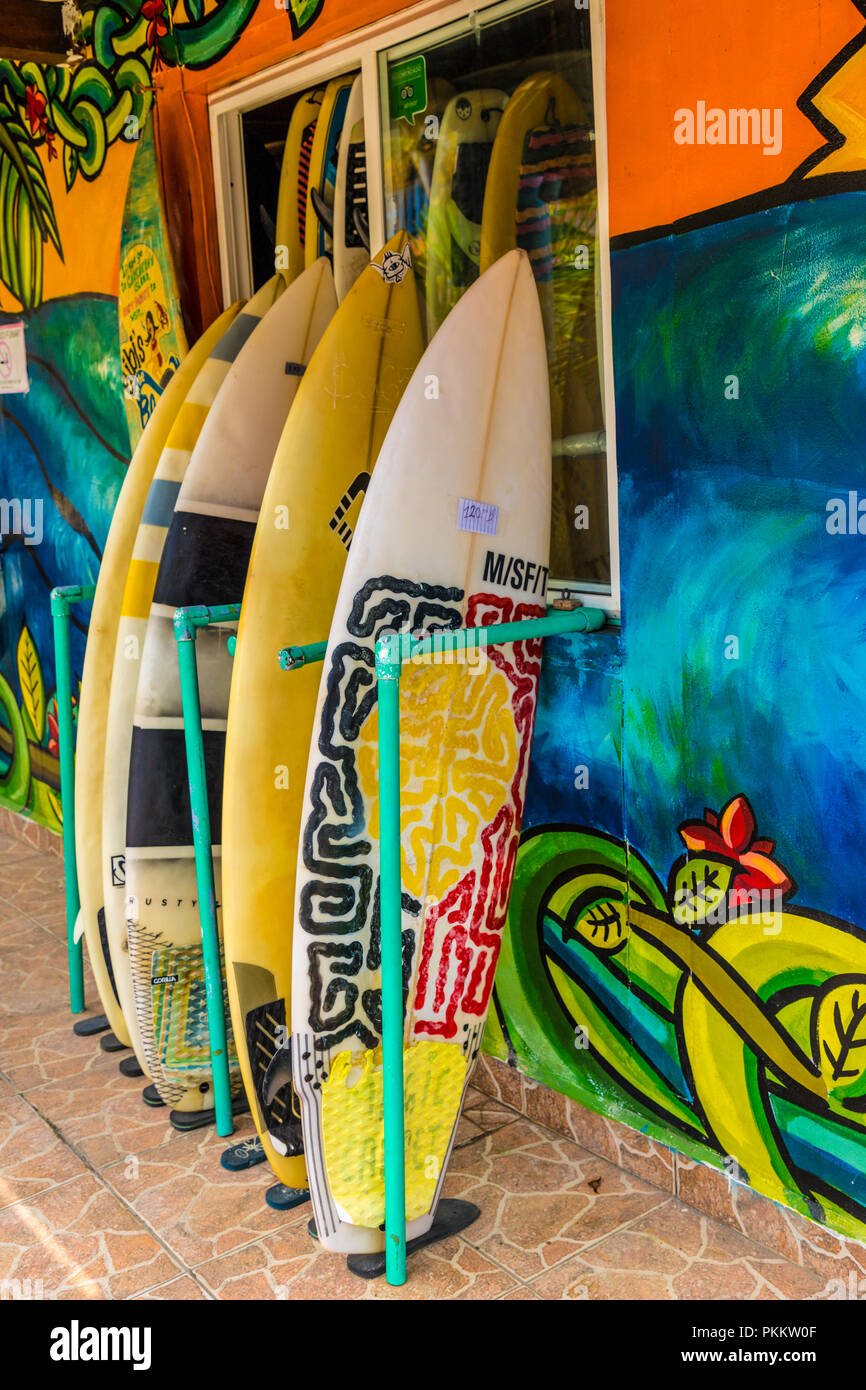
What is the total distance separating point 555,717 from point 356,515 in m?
0.58

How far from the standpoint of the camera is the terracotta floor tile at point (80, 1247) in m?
2.02

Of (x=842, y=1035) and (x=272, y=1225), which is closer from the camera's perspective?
(x=842, y=1035)

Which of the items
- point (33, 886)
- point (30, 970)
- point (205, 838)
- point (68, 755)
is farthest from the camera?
point (33, 886)

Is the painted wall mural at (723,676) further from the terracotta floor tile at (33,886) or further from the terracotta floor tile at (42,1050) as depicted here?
the terracotta floor tile at (33,886)

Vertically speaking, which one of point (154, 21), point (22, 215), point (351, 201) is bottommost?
point (351, 201)

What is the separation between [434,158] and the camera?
2416 mm

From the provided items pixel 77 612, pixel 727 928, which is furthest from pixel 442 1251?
pixel 77 612

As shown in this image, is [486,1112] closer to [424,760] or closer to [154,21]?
[424,760]

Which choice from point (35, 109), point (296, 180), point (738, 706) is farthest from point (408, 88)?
point (35, 109)

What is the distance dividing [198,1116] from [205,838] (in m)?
0.66

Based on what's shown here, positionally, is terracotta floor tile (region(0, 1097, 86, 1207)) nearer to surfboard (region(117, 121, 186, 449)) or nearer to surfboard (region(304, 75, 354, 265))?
surfboard (region(117, 121, 186, 449))

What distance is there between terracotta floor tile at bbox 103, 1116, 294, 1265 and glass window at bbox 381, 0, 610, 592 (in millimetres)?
1374

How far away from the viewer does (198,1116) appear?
2.55m

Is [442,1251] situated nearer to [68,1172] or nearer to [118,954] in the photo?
[68,1172]
